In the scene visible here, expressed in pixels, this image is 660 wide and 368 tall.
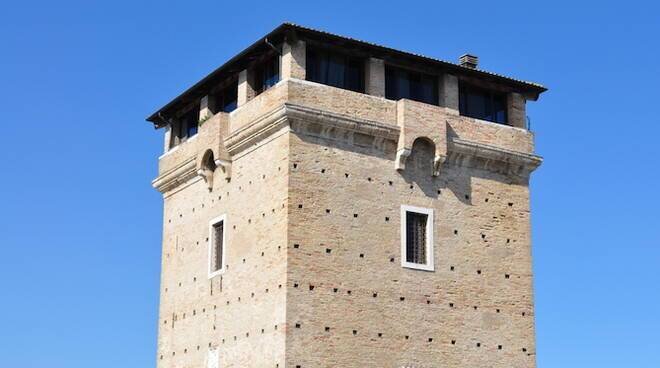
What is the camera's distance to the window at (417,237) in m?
35.0

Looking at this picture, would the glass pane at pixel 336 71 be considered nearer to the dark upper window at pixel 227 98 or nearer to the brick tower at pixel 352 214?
the brick tower at pixel 352 214

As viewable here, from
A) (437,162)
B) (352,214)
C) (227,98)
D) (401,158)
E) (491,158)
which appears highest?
(227,98)

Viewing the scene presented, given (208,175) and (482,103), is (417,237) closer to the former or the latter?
(482,103)

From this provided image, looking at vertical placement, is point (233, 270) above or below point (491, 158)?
below

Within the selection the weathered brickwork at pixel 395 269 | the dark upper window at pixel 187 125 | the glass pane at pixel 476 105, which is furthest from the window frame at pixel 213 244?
the glass pane at pixel 476 105

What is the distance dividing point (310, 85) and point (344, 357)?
24.4 ft

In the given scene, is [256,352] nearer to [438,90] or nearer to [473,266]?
[473,266]

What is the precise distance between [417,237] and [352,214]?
232cm

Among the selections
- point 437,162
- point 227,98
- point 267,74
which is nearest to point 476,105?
point 437,162

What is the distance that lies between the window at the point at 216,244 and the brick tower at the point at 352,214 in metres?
0.06

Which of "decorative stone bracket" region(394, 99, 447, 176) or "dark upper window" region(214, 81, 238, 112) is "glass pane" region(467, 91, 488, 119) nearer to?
"decorative stone bracket" region(394, 99, 447, 176)

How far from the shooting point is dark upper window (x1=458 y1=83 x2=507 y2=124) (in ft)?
125

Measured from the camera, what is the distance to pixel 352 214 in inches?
1350

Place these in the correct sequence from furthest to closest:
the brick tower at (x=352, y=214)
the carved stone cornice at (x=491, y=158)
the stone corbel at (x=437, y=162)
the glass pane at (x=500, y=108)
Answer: the glass pane at (x=500, y=108) < the carved stone cornice at (x=491, y=158) < the stone corbel at (x=437, y=162) < the brick tower at (x=352, y=214)
